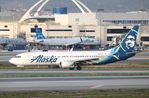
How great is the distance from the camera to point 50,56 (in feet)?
259

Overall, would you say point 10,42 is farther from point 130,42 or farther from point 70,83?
point 70,83

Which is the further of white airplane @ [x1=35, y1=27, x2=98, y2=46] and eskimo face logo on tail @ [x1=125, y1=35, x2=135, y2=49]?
white airplane @ [x1=35, y1=27, x2=98, y2=46]

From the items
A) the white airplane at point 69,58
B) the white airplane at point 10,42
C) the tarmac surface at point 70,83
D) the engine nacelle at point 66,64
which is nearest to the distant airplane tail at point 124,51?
the white airplane at point 69,58

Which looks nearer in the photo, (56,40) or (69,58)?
(69,58)

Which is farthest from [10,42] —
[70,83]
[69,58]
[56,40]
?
[70,83]

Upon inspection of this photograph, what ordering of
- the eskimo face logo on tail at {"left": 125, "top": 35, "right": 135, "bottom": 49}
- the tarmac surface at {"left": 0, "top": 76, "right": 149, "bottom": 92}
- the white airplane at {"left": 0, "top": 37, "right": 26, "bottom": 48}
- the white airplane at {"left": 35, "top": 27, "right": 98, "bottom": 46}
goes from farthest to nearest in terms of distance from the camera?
the white airplane at {"left": 0, "top": 37, "right": 26, "bottom": 48}, the white airplane at {"left": 35, "top": 27, "right": 98, "bottom": 46}, the eskimo face logo on tail at {"left": 125, "top": 35, "right": 135, "bottom": 49}, the tarmac surface at {"left": 0, "top": 76, "right": 149, "bottom": 92}

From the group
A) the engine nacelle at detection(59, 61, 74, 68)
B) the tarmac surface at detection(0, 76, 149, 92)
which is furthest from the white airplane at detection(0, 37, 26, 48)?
the tarmac surface at detection(0, 76, 149, 92)

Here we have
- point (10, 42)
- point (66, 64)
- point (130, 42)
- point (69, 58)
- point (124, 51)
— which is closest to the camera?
point (66, 64)

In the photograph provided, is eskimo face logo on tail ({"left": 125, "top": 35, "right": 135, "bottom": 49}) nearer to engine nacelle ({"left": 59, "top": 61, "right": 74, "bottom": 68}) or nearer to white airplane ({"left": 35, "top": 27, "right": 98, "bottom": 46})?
engine nacelle ({"left": 59, "top": 61, "right": 74, "bottom": 68})

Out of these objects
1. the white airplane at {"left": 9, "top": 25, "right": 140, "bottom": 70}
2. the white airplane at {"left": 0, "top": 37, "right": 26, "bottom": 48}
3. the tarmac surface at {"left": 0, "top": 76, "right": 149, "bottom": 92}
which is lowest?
the tarmac surface at {"left": 0, "top": 76, "right": 149, "bottom": 92}

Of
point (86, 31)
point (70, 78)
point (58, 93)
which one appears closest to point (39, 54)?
point (70, 78)

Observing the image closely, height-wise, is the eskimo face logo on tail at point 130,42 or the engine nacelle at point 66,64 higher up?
the eskimo face logo on tail at point 130,42

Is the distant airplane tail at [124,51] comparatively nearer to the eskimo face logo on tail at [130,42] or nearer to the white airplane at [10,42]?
the eskimo face logo on tail at [130,42]

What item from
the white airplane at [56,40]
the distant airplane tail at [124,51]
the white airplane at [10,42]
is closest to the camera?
the distant airplane tail at [124,51]
